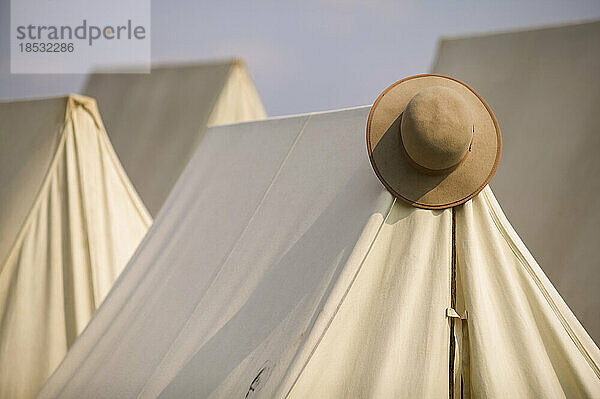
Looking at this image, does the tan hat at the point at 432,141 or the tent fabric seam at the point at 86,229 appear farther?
the tent fabric seam at the point at 86,229

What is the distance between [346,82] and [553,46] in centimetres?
751

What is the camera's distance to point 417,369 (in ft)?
6.75

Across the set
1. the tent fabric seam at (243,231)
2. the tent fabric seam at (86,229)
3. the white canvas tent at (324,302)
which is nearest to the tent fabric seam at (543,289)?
the white canvas tent at (324,302)

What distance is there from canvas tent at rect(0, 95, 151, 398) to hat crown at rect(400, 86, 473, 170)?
2.59 m

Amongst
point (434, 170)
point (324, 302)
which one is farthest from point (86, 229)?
point (434, 170)

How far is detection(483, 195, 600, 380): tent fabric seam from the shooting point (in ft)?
6.84

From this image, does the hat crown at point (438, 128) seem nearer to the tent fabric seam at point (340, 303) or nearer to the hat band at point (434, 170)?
the hat band at point (434, 170)

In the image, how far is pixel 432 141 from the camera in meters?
2.04

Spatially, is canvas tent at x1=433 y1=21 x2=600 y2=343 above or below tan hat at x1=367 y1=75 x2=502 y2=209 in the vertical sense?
above

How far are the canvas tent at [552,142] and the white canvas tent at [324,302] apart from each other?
2.04 m

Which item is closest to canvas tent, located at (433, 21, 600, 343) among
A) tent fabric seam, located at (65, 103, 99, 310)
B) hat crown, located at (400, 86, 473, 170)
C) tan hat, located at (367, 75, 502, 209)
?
tan hat, located at (367, 75, 502, 209)

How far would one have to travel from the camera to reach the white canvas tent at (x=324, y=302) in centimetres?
206

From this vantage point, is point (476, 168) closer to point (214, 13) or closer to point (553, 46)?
point (553, 46)

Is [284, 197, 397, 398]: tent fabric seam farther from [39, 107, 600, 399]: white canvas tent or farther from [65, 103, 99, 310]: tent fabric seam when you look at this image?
[65, 103, 99, 310]: tent fabric seam
